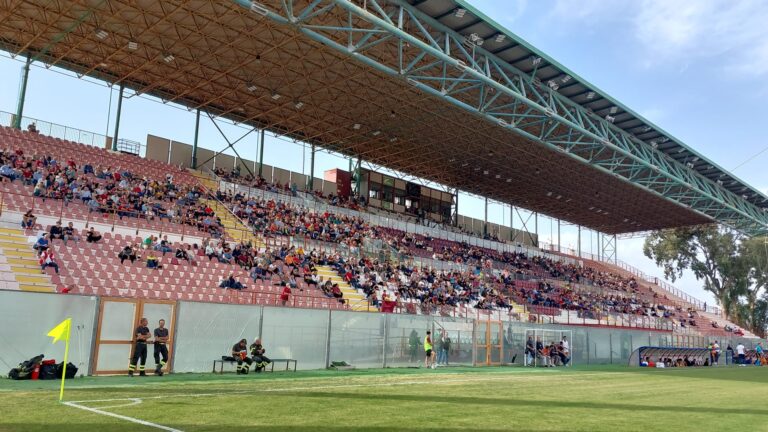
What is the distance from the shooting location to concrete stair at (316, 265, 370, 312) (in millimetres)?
29422

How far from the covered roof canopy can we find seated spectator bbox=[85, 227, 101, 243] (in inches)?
373

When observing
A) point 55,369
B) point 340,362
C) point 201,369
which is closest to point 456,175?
point 340,362

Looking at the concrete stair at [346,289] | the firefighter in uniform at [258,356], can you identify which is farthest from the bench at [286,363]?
the concrete stair at [346,289]

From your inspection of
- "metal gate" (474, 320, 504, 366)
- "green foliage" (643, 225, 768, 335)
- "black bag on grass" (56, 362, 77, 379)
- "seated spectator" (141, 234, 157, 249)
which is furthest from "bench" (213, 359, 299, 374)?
"green foliage" (643, 225, 768, 335)

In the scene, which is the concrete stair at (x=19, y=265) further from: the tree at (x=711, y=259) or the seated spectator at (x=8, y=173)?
the tree at (x=711, y=259)

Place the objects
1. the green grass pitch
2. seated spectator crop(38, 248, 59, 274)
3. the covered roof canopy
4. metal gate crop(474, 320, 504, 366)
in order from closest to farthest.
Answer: the green grass pitch, seated spectator crop(38, 248, 59, 274), the covered roof canopy, metal gate crop(474, 320, 504, 366)

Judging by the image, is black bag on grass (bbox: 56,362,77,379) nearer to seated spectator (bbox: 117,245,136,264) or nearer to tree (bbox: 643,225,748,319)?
seated spectator (bbox: 117,245,136,264)

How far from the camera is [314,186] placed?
47125 millimetres

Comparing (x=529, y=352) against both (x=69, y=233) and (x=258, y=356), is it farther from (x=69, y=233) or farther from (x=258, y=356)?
(x=69, y=233)

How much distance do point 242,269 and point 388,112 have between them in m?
15.2

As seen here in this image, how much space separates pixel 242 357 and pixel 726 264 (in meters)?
68.0

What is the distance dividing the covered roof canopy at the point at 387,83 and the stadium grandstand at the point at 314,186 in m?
0.15

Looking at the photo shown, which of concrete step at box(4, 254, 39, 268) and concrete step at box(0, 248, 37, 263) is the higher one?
concrete step at box(0, 248, 37, 263)

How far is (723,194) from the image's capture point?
47.9 m
